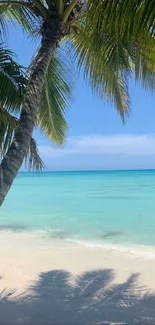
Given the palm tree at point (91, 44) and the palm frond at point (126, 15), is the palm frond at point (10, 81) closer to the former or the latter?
the palm tree at point (91, 44)

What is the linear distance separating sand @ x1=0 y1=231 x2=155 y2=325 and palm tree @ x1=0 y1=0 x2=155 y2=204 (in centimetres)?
172

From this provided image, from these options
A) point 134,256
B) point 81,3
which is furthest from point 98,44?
point 134,256

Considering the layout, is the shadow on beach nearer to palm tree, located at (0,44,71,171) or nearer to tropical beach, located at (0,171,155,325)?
tropical beach, located at (0,171,155,325)

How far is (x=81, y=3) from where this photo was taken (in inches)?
185

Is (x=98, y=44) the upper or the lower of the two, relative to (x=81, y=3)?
lower

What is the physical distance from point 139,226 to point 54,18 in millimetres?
9311

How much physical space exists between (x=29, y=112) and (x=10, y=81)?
1398 millimetres

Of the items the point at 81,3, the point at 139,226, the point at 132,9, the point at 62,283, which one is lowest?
the point at 139,226

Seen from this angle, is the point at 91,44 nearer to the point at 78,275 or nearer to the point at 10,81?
the point at 10,81

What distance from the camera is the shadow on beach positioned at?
3781 mm

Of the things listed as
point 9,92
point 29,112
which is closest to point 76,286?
point 29,112

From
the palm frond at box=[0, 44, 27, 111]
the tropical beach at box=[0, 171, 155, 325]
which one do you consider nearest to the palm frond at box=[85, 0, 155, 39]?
the palm frond at box=[0, 44, 27, 111]

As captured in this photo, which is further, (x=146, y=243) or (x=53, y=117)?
(x=146, y=243)

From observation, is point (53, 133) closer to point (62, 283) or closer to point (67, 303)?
point (62, 283)
